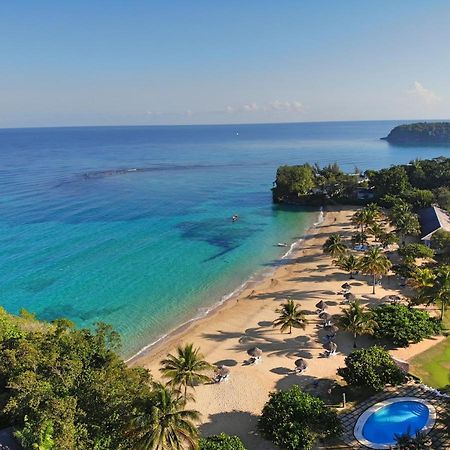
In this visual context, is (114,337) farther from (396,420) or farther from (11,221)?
(11,221)

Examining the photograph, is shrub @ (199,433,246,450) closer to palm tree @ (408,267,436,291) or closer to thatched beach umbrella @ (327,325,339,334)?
thatched beach umbrella @ (327,325,339,334)

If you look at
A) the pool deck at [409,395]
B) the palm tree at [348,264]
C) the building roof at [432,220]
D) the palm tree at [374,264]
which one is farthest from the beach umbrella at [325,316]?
the building roof at [432,220]

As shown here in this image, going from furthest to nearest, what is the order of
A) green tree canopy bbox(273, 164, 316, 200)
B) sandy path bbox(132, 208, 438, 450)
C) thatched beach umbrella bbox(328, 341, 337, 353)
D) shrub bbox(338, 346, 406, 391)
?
green tree canopy bbox(273, 164, 316, 200) < thatched beach umbrella bbox(328, 341, 337, 353) < sandy path bbox(132, 208, 438, 450) < shrub bbox(338, 346, 406, 391)

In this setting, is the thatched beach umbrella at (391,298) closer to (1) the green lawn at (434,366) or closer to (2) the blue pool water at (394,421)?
(1) the green lawn at (434,366)

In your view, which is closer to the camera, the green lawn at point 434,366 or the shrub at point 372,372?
the shrub at point 372,372

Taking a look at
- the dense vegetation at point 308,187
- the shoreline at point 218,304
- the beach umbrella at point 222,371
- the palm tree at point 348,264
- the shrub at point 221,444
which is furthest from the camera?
the dense vegetation at point 308,187

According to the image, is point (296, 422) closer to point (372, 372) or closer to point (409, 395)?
point (372, 372)

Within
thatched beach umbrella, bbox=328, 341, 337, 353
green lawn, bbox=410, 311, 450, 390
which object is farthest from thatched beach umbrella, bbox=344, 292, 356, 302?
green lawn, bbox=410, 311, 450, 390
